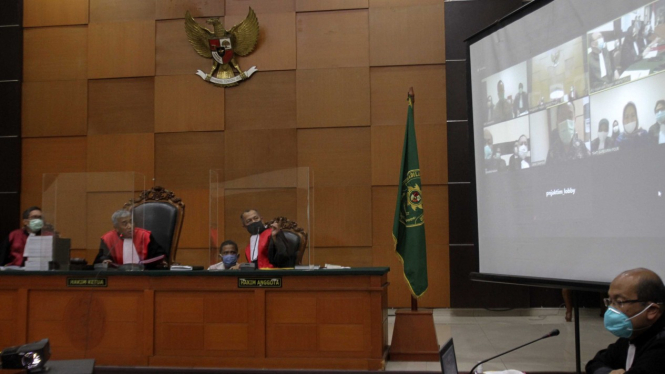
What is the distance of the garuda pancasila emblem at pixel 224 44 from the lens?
680 cm

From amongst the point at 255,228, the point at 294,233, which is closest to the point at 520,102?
the point at 294,233

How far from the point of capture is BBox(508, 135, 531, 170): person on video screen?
3.82 m

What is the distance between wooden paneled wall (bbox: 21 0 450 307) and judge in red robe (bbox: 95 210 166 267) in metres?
2.25

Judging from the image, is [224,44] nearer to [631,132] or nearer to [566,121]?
[566,121]

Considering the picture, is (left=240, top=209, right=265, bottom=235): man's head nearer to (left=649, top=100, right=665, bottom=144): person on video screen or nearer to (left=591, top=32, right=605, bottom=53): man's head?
(left=591, top=32, right=605, bottom=53): man's head

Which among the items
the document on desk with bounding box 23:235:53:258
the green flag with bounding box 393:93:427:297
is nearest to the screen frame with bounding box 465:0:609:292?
the green flag with bounding box 393:93:427:297

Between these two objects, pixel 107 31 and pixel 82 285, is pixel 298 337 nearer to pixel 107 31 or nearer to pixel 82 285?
pixel 82 285

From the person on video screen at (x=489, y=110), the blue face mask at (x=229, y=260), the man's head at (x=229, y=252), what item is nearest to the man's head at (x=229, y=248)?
the man's head at (x=229, y=252)

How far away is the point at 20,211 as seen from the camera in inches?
277

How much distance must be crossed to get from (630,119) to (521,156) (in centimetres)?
89

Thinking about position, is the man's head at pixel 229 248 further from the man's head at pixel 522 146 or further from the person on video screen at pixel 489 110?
the man's head at pixel 522 146

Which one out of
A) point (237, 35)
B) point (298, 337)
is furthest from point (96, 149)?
point (298, 337)

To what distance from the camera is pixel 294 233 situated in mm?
4949

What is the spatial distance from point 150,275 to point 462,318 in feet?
11.1
